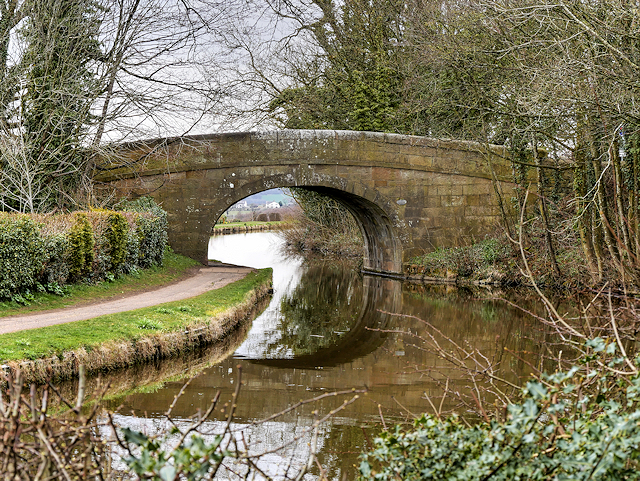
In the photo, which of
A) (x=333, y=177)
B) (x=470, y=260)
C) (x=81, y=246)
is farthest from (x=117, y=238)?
(x=470, y=260)

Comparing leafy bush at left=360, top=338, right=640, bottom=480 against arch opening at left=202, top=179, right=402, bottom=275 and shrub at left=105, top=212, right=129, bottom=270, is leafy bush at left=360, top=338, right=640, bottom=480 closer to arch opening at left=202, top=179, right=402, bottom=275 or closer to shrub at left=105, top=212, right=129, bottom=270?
shrub at left=105, top=212, right=129, bottom=270

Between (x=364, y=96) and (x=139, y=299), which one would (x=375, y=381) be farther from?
(x=364, y=96)

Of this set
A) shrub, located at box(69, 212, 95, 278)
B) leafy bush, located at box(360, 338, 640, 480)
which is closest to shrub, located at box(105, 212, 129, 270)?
shrub, located at box(69, 212, 95, 278)

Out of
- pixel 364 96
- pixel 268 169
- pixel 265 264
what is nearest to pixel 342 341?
pixel 268 169

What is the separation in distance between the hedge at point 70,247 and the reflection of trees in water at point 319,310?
279cm

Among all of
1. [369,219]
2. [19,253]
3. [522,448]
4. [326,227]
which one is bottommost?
[522,448]

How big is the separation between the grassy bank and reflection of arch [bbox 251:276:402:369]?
0.93 metres

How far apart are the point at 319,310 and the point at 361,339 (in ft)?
9.36

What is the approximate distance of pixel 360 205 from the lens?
16.1 m

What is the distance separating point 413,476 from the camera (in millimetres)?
2645

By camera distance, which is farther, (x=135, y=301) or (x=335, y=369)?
(x=135, y=301)

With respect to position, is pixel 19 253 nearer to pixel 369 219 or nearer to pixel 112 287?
pixel 112 287

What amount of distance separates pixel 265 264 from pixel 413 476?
60.7 feet

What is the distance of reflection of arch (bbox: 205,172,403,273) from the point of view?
14562 millimetres
